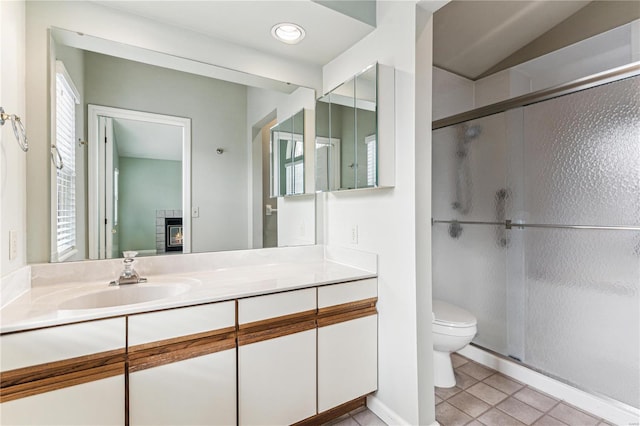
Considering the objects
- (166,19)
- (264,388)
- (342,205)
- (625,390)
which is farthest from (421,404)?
(166,19)

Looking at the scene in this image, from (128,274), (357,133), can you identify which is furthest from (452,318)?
(128,274)

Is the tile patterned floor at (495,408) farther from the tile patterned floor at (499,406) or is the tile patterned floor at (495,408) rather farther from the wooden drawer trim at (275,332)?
the wooden drawer trim at (275,332)

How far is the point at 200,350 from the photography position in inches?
49.4

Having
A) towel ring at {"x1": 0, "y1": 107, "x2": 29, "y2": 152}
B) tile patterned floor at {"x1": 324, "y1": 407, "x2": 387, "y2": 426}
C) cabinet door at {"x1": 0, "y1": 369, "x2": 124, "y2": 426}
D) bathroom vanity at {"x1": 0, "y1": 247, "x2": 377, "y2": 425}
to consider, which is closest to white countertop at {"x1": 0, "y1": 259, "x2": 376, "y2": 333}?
bathroom vanity at {"x1": 0, "y1": 247, "x2": 377, "y2": 425}

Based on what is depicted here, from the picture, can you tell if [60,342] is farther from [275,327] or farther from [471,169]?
[471,169]

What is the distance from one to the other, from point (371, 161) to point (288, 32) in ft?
3.02

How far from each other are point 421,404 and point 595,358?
52.9 inches

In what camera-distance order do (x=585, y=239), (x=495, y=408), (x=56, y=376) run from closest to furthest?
(x=56, y=376) → (x=495, y=408) → (x=585, y=239)

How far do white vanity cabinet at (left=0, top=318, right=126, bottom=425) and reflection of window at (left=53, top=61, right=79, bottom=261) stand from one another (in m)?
0.62

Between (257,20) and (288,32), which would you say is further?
(288,32)

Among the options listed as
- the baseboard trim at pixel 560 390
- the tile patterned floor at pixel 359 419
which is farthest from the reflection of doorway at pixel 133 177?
the baseboard trim at pixel 560 390

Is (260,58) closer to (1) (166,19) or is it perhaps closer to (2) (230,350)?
(1) (166,19)

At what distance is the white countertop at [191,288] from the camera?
104 centimetres

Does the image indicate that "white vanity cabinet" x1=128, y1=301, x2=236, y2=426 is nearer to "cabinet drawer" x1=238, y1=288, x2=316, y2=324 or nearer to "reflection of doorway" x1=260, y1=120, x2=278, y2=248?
"cabinet drawer" x1=238, y1=288, x2=316, y2=324
